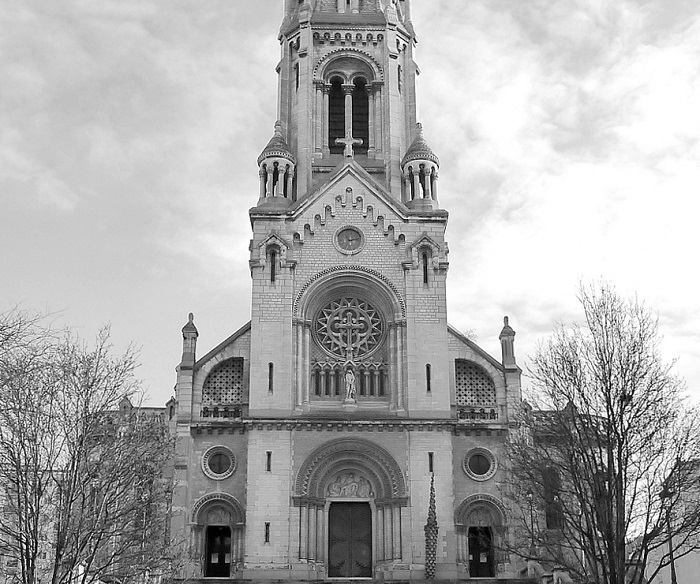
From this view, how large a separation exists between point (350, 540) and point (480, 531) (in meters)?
5.74

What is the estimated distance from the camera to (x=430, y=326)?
43.9 meters

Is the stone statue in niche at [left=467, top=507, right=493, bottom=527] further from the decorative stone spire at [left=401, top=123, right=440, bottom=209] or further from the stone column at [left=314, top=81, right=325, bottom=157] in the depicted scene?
the stone column at [left=314, top=81, right=325, bottom=157]

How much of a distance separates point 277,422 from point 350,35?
70.9 ft

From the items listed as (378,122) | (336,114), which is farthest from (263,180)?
(378,122)

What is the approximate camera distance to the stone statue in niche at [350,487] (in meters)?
42.0

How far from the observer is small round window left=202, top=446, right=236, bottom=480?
41.7 meters

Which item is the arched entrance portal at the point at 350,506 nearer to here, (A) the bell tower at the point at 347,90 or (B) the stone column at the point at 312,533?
(B) the stone column at the point at 312,533

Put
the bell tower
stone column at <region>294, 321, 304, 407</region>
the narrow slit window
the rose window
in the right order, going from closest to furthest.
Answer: stone column at <region>294, 321, 304, 407</region> → the rose window → the narrow slit window → the bell tower

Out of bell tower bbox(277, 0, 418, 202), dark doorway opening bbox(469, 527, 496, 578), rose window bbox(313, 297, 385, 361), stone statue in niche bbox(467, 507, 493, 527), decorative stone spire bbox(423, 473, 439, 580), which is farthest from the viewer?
bell tower bbox(277, 0, 418, 202)

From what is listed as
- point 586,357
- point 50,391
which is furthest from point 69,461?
point 586,357

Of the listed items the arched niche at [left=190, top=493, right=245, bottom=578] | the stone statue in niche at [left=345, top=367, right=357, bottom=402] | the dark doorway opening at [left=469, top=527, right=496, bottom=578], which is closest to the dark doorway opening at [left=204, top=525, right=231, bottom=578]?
the arched niche at [left=190, top=493, right=245, bottom=578]

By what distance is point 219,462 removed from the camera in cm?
4206

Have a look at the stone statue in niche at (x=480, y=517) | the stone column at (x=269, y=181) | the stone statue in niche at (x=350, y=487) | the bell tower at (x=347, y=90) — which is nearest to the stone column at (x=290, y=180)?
the bell tower at (x=347, y=90)

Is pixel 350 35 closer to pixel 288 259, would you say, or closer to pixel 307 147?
pixel 307 147
